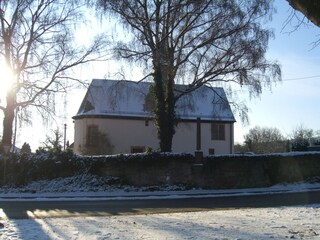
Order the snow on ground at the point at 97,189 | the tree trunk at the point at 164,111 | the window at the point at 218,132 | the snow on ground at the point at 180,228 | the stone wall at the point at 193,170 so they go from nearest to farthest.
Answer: the snow on ground at the point at 180,228 → the snow on ground at the point at 97,189 → the stone wall at the point at 193,170 → the tree trunk at the point at 164,111 → the window at the point at 218,132

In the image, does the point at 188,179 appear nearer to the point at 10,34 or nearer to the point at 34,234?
the point at 10,34

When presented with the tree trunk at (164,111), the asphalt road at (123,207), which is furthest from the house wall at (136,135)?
the asphalt road at (123,207)

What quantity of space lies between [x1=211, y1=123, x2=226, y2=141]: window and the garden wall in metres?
22.0

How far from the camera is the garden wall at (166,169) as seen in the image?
31.4m

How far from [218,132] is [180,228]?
1798 inches

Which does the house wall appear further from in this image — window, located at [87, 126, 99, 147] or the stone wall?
the stone wall

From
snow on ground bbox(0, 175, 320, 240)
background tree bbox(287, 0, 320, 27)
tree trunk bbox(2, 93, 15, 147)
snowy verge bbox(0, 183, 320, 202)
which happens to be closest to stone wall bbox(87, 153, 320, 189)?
snowy verge bbox(0, 183, 320, 202)

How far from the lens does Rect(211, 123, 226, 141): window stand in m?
55.6

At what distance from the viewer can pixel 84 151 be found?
50.6 metres

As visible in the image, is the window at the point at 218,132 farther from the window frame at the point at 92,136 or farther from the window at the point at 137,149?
the window frame at the point at 92,136

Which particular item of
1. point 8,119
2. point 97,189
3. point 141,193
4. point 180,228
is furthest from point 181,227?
point 8,119

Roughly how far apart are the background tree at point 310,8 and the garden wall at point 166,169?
2520 cm

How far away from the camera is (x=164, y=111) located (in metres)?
34.3

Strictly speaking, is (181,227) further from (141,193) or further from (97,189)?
(97,189)
